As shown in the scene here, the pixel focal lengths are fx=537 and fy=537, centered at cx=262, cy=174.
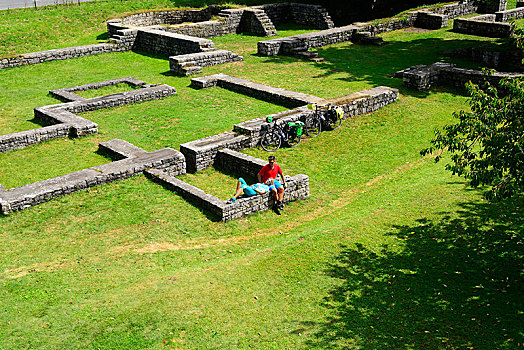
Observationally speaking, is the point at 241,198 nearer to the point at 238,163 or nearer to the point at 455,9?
the point at 238,163

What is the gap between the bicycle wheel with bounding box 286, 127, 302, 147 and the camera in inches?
621

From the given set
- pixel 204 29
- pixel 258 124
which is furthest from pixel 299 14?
pixel 258 124

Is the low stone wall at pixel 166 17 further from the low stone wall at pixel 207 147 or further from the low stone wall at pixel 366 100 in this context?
the low stone wall at pixel 207 147

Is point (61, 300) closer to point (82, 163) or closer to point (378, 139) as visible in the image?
point (82, 163)

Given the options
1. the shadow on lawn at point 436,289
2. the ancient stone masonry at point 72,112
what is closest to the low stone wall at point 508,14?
the ancient stone masonry at point 72,112

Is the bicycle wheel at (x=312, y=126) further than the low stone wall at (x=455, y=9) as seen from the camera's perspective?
No

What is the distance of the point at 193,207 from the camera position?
1214 cm

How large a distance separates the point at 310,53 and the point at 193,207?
47.4 feet

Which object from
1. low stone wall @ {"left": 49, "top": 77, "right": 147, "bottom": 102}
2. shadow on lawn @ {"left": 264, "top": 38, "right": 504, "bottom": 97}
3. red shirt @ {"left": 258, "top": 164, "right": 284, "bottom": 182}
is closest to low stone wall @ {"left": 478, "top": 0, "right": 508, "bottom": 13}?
shadow on lawn @ {"left": 264, "top": 38, "right": 504, "bottom": 97}

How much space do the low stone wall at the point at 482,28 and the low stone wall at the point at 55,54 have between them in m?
17.4

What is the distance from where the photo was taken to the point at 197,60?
75.3 feet

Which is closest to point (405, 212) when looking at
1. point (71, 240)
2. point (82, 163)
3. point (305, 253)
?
point (305, 253)

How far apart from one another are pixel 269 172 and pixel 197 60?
11972 mm

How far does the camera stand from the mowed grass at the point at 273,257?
26.7 ft
